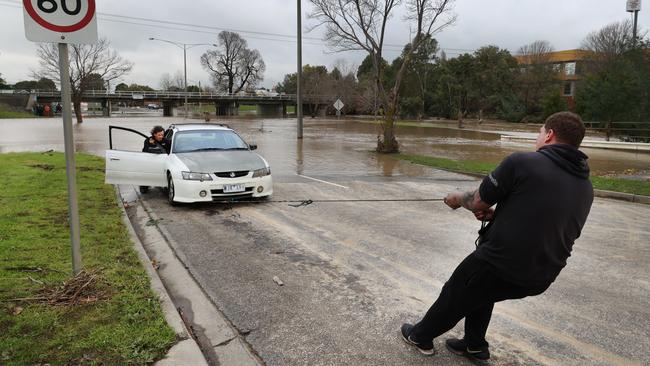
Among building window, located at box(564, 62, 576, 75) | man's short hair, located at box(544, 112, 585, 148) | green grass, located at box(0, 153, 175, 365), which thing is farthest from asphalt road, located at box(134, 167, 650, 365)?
building window, located at box(564, 62, 576, 75)

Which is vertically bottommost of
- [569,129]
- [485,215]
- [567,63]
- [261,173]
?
[261,173]

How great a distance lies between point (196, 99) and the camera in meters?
75.2

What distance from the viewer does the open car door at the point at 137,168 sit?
8.68m

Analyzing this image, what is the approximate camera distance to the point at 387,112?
19406 mm

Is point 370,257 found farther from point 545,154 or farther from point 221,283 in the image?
point 545,154

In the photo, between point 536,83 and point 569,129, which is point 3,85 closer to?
point 536,83

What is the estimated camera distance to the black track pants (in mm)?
2902

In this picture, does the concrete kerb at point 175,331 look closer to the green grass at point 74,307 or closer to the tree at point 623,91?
the green grass at point 74,307

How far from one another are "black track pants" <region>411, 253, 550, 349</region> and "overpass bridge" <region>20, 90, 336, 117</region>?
209ft

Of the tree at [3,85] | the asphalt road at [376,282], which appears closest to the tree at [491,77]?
→ the asphalt road at [376,282]

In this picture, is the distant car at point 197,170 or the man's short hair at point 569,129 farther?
the distant car at point 197,170

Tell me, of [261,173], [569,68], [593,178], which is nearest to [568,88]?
[569,68]

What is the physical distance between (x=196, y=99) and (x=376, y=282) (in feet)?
245

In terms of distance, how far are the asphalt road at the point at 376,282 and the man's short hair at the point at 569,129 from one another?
1673mm
